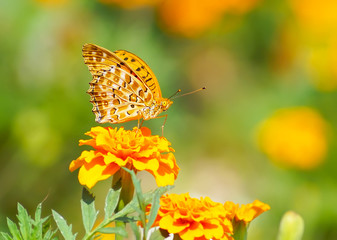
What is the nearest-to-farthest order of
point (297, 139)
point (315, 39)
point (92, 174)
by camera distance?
point (92, 174), point (297, 139), point (315, 39)

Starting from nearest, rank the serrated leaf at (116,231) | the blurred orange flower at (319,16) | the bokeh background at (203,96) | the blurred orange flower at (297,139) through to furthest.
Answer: the serrated leaf at (116,231)
the bokeh background at (203,96)
the blurred orange flower at (297,139)
the blurred orange flower at (319,16)

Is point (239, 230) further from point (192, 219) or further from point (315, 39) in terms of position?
point (315, 39)

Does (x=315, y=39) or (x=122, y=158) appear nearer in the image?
(x=122, y=158)

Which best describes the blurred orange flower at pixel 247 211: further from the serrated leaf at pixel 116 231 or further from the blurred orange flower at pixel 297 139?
the blurred orange flower at pixel 297 139

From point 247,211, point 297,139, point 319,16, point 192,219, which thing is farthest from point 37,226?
point 319,16

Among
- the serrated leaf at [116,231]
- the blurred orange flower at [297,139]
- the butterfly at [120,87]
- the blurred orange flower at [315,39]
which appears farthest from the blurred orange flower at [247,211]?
the blurred orange flower at [315,39]

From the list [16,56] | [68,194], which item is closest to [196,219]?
[68,194]

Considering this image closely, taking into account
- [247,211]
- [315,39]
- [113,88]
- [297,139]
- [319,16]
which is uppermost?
[319,16]
